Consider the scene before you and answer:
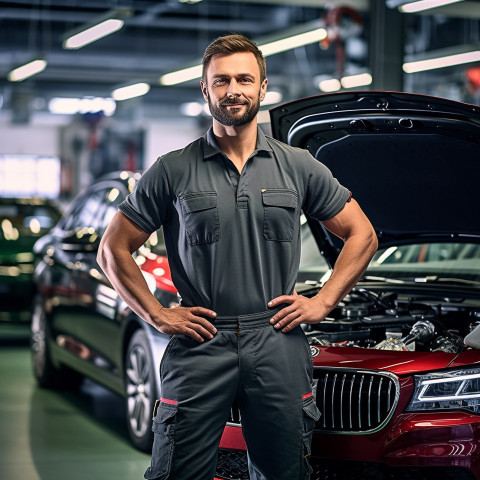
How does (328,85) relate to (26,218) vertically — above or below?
above

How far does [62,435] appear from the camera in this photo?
5961mm

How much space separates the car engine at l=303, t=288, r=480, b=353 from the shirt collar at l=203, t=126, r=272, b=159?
3.95 ft

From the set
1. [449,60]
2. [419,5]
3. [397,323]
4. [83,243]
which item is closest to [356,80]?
[449,60]

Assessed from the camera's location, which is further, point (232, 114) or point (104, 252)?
point (104, 252)

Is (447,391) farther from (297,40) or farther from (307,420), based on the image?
(297,40)

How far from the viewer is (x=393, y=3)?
8.97m

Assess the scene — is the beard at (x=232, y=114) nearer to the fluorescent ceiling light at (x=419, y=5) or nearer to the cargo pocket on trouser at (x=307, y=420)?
the cargo pocket on trouser at (x=307, y=420)

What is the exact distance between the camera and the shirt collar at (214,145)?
293cm

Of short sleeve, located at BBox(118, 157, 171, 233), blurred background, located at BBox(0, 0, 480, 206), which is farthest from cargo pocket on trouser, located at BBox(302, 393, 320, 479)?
blurred background, located at BBox(0, 0, 480, 206)

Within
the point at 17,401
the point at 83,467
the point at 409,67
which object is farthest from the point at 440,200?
the point at 409,67

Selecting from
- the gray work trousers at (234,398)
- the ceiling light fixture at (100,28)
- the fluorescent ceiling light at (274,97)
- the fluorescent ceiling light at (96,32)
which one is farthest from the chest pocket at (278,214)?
the fluorescent ceiling light at (274,97)

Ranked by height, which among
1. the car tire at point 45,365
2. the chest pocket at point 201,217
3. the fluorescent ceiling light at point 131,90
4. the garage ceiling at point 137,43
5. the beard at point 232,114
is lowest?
the car tire at point 45,365

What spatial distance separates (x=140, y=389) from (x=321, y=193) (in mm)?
2737

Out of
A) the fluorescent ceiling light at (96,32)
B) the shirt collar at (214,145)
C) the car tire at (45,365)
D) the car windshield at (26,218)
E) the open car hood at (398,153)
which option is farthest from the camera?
the fluorescent ceiling light at (96,32)
